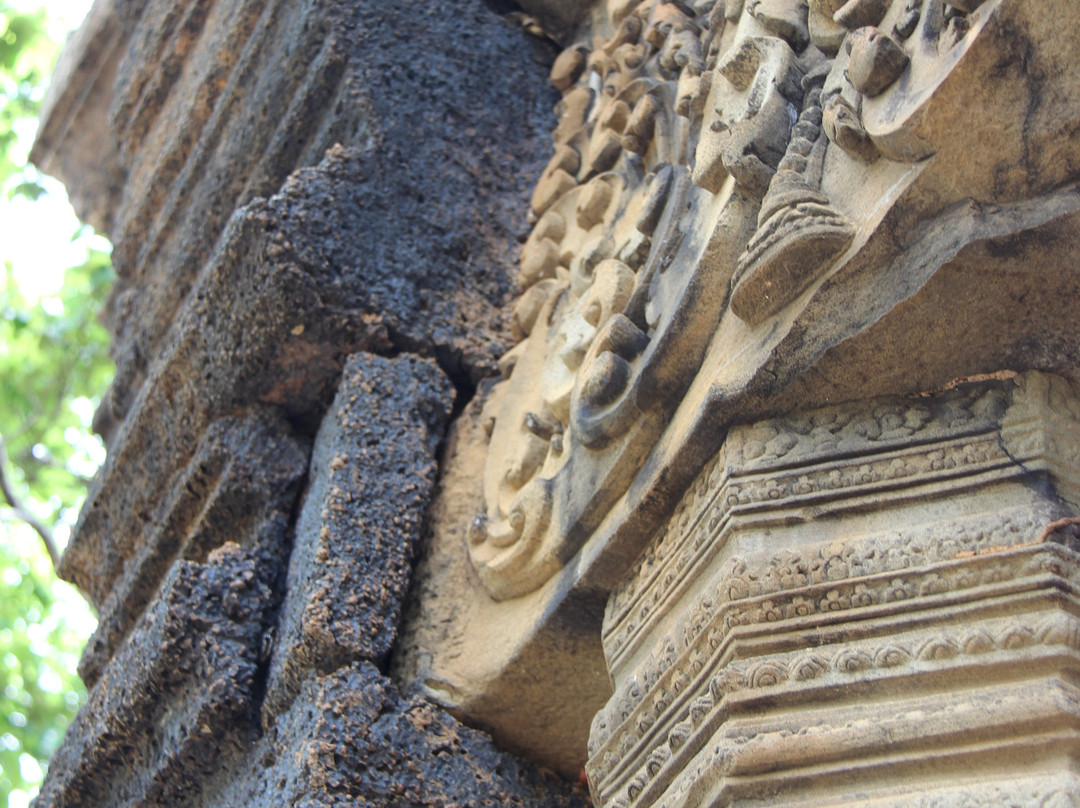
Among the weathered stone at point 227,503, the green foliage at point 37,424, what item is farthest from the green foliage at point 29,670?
the weathered stone at point 227,503

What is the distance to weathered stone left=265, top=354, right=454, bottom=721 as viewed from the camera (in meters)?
1.84

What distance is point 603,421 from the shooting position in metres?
1.67

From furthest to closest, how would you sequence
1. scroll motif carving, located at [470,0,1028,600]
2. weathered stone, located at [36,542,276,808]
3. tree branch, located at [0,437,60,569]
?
tree branch, located at [0,437,60,569] → weathered stone, located at [36,542,276,808] → scroll motif carving, located at [470,0,1028,600]

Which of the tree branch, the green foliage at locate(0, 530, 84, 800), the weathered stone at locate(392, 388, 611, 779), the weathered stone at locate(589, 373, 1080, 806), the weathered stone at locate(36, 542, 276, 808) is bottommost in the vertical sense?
the green foliage at locate(0, 530, 84, 800)

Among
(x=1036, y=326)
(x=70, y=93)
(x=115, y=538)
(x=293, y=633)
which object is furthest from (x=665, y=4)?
(x=70, y=93)

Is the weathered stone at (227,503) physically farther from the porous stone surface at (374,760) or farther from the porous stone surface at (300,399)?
the porous stone surface at (374,760)

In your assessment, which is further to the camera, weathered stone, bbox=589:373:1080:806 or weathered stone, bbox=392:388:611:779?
weathered stone, bbox=392:388:611:779

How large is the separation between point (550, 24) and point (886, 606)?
6.85ft

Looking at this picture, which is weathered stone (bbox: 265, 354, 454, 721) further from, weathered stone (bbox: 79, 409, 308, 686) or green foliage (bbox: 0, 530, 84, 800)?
green foliage (bbox: 0, 530, 84, 800)

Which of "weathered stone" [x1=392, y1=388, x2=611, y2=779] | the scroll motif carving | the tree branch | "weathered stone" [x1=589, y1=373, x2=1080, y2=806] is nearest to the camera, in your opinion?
"weathered stone" [x1=589, y1=373, x2=1080, y2=806]

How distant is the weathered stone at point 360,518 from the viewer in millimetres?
1845

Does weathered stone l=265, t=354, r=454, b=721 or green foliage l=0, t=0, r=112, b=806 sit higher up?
weathered stone l=265, t=354, r=454, b=721

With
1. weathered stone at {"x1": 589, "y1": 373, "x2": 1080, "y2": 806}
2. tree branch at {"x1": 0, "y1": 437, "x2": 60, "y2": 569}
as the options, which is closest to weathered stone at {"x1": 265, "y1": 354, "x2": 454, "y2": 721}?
weathered stone at {"x1": 589, "y1": 373, "x2": 1080, "y2": 806}

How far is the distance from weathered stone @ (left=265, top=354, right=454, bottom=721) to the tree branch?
3.07 metres
